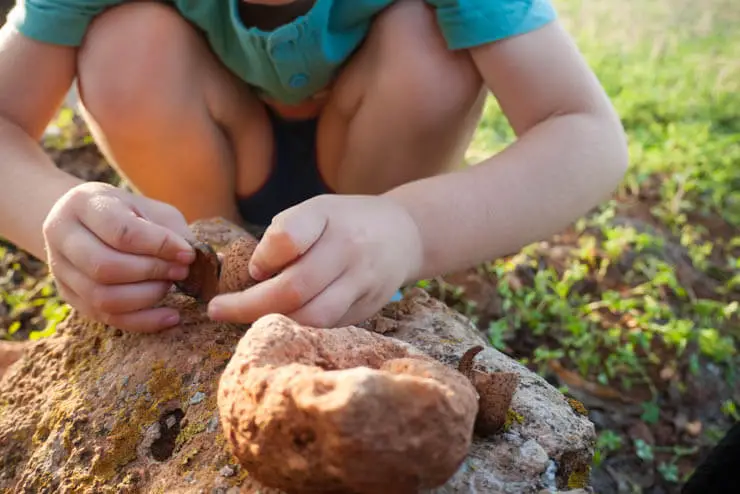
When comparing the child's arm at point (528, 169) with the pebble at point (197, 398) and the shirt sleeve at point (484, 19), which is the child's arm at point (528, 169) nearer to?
the shirt sleeve at point (484, 19)

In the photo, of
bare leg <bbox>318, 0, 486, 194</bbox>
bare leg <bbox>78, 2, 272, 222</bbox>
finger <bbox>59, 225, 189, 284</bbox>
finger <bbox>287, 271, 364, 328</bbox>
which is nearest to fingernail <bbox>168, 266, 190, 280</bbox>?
finger <bbox>59, 225, 189, 284</bbox>

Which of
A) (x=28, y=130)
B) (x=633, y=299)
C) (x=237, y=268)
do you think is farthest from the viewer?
(x=633, y=299)

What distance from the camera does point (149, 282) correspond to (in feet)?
3.95

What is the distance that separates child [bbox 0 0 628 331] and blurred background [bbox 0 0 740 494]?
38cm

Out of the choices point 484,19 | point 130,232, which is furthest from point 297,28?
point 130,232

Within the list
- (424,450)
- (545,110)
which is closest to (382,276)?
(424,450)

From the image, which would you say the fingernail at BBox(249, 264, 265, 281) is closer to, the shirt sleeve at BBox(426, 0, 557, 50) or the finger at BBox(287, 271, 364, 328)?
the finger at BBox(287, 271, 364, 328)

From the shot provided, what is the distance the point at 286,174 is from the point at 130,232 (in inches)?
33.2

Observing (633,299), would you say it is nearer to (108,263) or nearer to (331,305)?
(331,305)

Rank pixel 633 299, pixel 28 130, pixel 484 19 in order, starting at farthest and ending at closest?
pixel 633 299 < pixel 28 130 < pixel 484 19

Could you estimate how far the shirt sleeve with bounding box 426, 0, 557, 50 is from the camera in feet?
4.80

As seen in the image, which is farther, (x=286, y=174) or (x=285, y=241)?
(x=286, y=174)

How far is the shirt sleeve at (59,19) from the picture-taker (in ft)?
5.00

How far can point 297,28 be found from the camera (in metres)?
1.50
